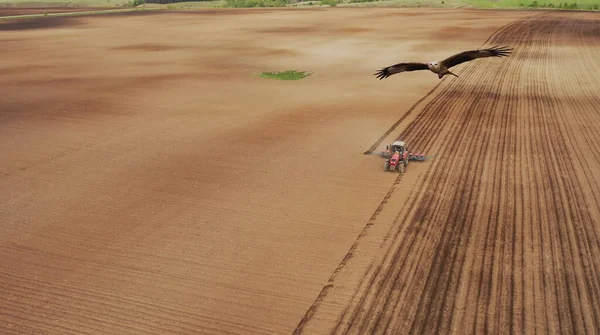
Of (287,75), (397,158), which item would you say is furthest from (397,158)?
(287,75)

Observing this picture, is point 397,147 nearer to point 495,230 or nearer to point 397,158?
point 397,158

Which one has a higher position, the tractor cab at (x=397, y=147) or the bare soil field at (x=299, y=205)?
the tractor cab at (x=397, y=147)

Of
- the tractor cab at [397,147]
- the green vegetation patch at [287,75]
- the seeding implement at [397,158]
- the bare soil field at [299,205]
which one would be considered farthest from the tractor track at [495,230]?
the green vegetation patch at [287,75]

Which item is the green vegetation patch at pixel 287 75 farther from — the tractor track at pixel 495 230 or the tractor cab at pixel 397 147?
the tractor cab at pixel 397 147

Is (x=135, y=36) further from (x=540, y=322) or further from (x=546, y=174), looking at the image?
(x=540, y=322)

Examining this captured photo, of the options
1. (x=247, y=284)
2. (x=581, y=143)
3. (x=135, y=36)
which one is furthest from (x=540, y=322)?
(x=135, y=36)
